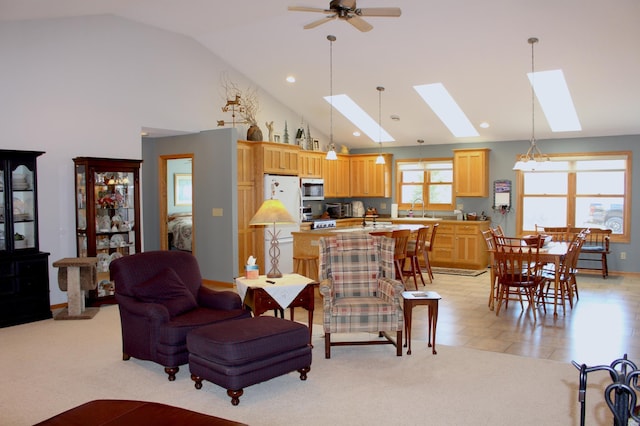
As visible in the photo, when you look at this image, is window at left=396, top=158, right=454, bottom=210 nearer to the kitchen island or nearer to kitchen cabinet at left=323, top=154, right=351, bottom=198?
the kitchen island

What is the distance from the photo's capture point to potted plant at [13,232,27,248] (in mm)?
5814

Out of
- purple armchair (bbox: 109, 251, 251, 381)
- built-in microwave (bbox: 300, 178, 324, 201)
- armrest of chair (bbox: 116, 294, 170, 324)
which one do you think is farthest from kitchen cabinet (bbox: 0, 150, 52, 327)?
built-in microwave (bbox: 300, 178, 324, 201)

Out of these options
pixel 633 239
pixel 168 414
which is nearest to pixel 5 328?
pixel 168 414

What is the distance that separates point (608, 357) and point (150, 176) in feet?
23.5

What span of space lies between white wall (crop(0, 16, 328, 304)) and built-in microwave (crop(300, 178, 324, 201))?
252cm

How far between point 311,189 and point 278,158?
4.25ft

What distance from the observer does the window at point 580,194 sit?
29.7ft

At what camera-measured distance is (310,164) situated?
9.92 meters

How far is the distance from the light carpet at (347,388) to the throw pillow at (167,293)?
1.71 feet

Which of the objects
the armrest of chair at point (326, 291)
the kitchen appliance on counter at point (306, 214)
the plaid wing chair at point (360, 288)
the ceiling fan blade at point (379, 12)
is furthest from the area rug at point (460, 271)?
the ceiling fan blade at point (379, 12)

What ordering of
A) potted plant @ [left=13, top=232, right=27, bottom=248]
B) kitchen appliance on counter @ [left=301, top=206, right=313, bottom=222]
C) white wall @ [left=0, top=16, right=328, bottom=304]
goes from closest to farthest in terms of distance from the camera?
potted plant @ [left=13, top=232, right=27, bottom=248]
white wall @ [left=0, top=16, right=328, bottom=304]
kitchen appliance on counter @ [left=301, top=206, right=313, bottom=222]

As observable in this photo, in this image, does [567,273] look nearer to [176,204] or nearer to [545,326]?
[545,326]

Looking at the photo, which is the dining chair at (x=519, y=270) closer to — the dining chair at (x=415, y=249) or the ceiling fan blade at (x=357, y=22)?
the dining chair at (x=415, y=249)

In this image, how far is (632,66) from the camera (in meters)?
6.67
